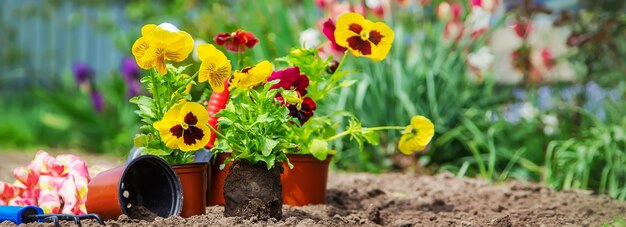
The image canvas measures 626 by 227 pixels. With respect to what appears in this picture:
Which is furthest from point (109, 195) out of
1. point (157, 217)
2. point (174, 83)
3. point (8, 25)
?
point (8, 25)

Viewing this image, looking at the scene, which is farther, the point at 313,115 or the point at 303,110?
the point at 313,115

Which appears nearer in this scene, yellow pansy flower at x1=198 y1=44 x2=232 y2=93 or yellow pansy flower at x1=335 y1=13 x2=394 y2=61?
yellow pansy flower at x1=198 y1=44 x2=232 y2=93

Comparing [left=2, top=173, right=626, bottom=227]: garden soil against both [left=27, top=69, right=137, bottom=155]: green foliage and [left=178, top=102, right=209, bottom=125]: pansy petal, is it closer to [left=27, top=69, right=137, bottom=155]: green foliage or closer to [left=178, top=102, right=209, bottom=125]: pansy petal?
[left=178, top=102, right=209, bottom=125]: pansy petal

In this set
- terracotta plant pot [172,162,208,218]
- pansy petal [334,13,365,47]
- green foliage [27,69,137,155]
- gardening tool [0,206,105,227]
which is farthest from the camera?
green foliage [27,69,137,155]

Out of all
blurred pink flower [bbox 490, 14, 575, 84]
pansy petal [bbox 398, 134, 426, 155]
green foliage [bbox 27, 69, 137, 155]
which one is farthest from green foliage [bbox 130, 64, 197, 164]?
green foliage [bbox 27, 69, 137, 155]

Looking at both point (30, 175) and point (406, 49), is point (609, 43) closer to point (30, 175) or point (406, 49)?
point (406, 49)

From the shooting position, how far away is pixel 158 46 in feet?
7.29

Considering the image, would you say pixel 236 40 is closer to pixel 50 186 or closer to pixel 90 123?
pixel 50 186

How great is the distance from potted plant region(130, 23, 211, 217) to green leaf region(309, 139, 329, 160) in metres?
0.35

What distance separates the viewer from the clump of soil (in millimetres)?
2363

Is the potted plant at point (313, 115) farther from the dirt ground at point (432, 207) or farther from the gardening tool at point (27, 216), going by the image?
the gardening tool at point (27, 216)

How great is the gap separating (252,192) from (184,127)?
10.5 inches

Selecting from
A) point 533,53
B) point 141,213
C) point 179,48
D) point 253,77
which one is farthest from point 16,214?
point 533,53

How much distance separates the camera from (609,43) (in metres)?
4.45
